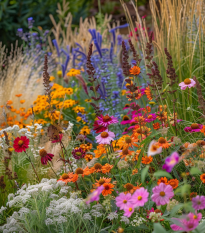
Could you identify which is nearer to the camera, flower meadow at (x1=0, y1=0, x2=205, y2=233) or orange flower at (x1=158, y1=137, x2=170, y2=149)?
flower meadow at (x1=0, y1=0, x2=205, y2=233)

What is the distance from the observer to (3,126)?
3656 millimetres

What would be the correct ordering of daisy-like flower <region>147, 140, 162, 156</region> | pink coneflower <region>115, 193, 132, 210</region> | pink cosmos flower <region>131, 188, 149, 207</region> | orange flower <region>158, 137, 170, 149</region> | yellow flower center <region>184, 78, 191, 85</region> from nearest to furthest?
daisy-like flower <region>147, 140, 162, 156</region>
pink cosmos flower <region>131, 188, 149, 207</region>
pink coneflower <region>115, 193, 132, 210</region>
orange flower <region>158, 137, 170, 149</region>
yellow flower center <region>184, 78, 191, 85</region>

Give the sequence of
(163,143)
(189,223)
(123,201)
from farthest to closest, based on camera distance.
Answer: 1. (163,143)
2. (123,201)
3. (189,223)

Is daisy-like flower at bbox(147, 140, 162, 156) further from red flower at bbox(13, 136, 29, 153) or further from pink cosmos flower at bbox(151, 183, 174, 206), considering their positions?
red flower at bbox(13, 136, 29, 153)

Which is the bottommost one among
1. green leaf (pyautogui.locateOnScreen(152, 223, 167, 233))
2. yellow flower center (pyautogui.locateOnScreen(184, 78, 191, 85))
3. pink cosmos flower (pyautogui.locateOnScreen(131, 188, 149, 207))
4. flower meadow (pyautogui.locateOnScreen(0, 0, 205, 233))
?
flower meadow (pyautogui.locateOnScreen(0, 0, 205, 233))

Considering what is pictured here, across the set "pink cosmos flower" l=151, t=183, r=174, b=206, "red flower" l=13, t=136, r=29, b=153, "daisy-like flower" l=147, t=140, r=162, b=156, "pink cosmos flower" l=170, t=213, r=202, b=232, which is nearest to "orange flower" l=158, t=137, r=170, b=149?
"pink cosmos flower" l=151, t=183, r=174, b=206

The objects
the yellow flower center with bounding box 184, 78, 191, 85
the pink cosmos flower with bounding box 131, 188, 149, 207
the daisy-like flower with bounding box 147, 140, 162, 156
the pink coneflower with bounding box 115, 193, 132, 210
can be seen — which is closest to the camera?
the daisy-like flower with bounding box 147, 140, 162, 156

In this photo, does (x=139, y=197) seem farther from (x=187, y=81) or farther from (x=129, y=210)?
(x=187, y=81)

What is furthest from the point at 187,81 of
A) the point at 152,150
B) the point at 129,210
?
the point at 152,150

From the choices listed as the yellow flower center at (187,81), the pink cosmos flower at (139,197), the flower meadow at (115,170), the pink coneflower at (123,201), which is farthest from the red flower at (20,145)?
the yellow flower center at (187,81)

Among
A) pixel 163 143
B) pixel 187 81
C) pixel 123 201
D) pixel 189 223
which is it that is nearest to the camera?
pixel 189 223

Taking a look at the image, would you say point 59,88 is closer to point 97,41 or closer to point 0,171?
point 97,41

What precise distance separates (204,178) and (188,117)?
168 cm

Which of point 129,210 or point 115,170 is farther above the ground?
point 129,210
